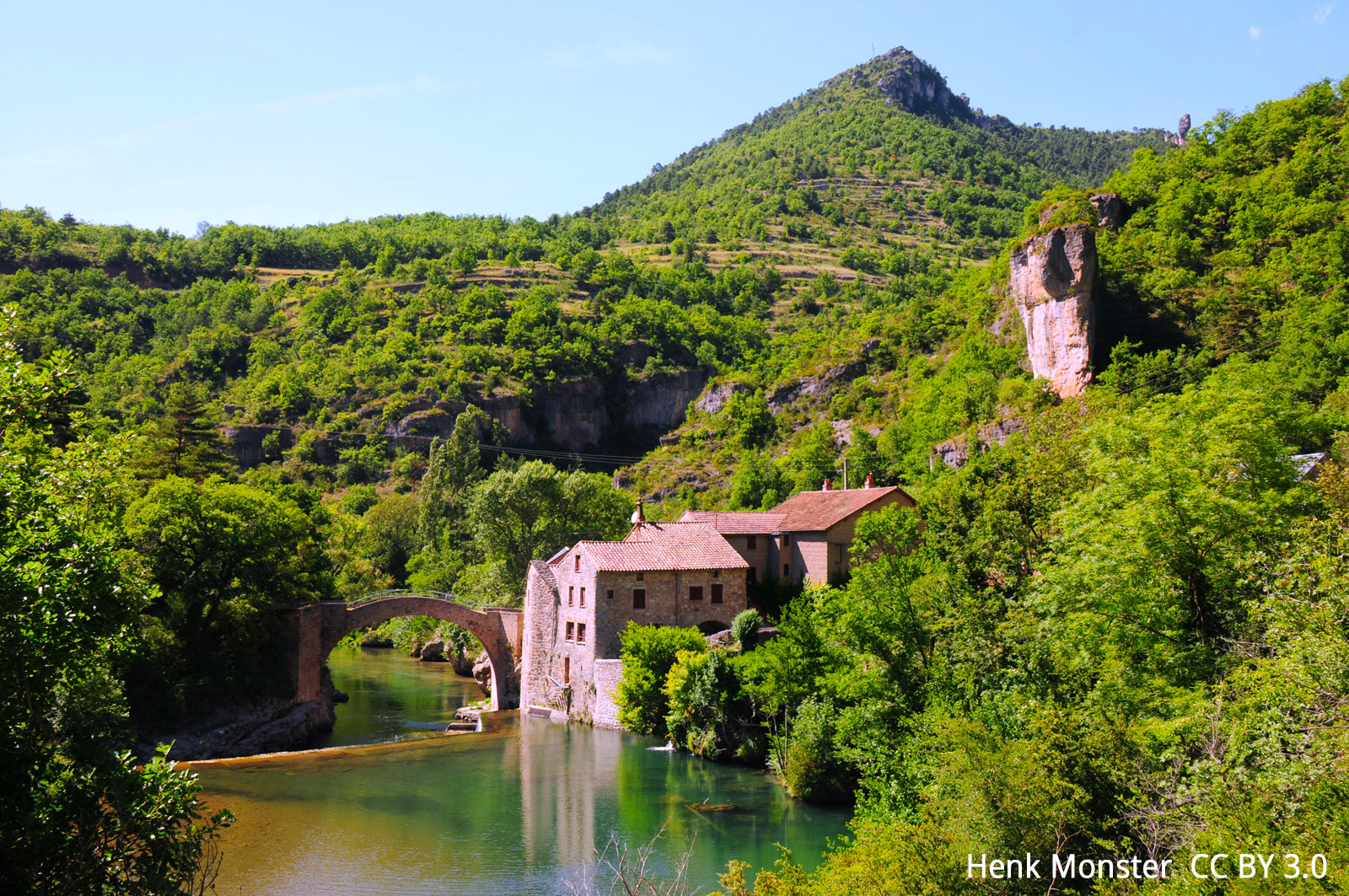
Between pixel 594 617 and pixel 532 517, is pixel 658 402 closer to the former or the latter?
pixel 532 517

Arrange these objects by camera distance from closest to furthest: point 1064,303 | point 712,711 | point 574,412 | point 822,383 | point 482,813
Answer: point 482,813 < point 712,711 < point 1064,303 < point 822,383 < point 574,412

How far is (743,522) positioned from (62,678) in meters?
35.6

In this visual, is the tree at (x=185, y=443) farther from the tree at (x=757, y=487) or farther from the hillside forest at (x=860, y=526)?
the tree at (x=757, y=487)

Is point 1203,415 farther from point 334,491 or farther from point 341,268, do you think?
point 341,268

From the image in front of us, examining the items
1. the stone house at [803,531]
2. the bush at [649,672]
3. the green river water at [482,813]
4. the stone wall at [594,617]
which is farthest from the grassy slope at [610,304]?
the green river water at [482,813]

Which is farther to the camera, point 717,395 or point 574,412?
point 574,412

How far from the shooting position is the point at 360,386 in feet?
348

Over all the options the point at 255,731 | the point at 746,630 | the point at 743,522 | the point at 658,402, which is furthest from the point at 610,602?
the point at 658,402

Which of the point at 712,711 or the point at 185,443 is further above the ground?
the point at 185,443

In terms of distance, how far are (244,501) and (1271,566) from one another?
3448 centimetres

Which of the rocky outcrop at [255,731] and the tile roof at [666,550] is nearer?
the rocky outcrop at [255,731]

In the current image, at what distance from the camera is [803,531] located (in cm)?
4372

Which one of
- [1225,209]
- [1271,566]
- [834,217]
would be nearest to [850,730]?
[1271,566]

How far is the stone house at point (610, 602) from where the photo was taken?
41.7 m
